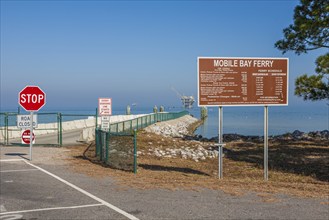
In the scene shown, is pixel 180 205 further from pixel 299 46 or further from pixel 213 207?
pixel 299 46

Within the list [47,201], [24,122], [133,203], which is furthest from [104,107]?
[133,203]

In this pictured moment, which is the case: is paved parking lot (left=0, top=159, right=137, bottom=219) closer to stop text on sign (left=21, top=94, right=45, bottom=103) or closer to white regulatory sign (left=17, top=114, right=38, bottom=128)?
stop text on sign (left=21, top=94, right=45, bottom=103)

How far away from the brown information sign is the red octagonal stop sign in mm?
7763

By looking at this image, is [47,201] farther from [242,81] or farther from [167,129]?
[167,129]

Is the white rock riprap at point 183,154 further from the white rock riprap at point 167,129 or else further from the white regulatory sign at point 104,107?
the white rock riprap at point 167,129

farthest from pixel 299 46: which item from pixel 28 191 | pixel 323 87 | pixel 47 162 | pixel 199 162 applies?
pixel 28 191

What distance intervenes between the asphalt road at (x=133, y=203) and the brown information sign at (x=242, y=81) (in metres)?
3.39

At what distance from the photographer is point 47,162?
1566cm

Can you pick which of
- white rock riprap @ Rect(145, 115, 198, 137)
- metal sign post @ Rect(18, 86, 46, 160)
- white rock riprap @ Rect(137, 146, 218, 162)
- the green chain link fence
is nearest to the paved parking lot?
the green chain link fence

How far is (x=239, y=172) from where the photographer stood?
14.6m

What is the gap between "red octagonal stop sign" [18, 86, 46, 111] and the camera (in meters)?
16.0

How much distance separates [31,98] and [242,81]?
8918 millimetres

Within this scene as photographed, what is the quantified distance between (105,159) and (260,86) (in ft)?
23.1

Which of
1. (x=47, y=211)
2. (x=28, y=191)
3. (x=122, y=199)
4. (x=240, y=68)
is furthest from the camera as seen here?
(x=240, y=68)
